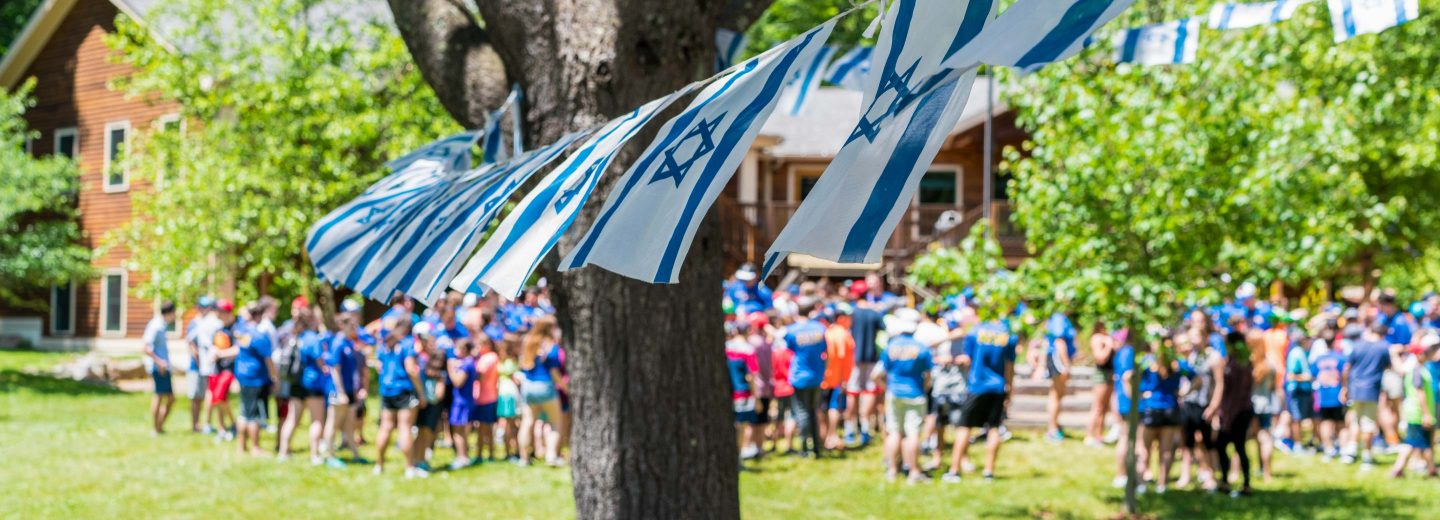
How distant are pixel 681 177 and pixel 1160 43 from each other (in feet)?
15.8

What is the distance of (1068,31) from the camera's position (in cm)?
222

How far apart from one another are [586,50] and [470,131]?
93 centimetres

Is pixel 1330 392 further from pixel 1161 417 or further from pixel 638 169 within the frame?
pixel 638 169

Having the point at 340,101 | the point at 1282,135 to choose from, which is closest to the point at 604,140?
the point at 1282,135

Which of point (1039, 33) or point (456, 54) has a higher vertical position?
point (456, 54)

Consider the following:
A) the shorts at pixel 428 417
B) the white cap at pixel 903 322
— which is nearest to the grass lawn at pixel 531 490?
the shorts at pixel 428 417

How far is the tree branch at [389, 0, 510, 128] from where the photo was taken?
560 centimetres

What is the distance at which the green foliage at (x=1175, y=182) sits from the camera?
8.90 m

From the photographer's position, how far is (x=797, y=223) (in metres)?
2.43

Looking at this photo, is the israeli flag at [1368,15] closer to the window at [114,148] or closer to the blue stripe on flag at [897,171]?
the blue stripe on flag at [897,171]

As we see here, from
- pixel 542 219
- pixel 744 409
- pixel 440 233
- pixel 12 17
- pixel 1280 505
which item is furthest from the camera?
pixel 12 17

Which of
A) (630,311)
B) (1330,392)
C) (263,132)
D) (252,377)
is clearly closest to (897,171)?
(630,311)

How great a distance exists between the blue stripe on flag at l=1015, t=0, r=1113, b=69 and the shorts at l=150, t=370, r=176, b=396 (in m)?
13.8

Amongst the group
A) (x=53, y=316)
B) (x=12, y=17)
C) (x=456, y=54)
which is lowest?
(x=53, y=316)
